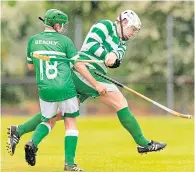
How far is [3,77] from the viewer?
29.8 metres

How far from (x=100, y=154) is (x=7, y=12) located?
61.5 feet

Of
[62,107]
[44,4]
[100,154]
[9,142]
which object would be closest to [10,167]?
Result: [9,142]

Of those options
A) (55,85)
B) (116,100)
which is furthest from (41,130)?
(116,100)

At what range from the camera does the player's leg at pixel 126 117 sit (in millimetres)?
8997

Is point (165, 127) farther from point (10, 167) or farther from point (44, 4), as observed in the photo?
point (44, 4)

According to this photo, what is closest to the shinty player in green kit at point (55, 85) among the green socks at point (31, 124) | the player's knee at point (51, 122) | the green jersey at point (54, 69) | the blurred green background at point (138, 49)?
the green jersey at point (54, 69)

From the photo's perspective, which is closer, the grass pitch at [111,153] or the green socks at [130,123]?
the grass pitch at [111,153]

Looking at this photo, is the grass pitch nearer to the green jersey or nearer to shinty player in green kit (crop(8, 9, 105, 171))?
shinty player in green kit (crop(8, 9, 105, 171))

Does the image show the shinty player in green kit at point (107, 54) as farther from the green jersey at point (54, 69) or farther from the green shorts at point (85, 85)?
the green jersey at point (54, 69)

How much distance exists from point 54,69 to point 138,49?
21483 millimetres

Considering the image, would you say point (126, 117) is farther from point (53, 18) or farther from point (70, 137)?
point (53, 18)

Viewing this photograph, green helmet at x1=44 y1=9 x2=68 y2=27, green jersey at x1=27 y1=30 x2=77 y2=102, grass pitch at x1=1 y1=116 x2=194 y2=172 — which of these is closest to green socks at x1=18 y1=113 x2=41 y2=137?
grass pitch at x1=1 y1=116 x2=194 y2=172

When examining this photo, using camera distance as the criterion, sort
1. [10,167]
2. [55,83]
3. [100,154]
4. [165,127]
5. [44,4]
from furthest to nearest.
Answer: [44,4] < [165,127] < [100,154] < [10,167] < [55,83]

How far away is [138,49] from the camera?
29.7 m
